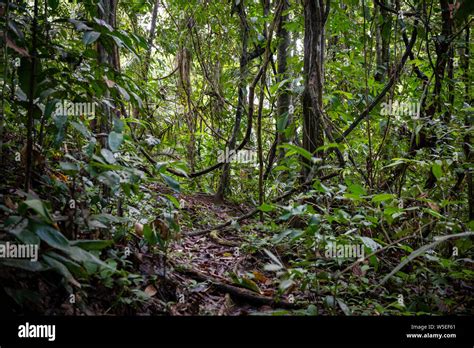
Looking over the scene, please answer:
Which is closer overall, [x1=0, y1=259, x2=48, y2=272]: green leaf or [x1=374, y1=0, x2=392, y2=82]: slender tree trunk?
[x1=0, y1=259, x2=48, y2=272]: green leaf

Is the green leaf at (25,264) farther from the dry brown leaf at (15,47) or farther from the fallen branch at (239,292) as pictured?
the fallen branch at (239,292)

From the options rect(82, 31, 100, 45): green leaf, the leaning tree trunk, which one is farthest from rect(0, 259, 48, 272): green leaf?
the leaning tree trunk

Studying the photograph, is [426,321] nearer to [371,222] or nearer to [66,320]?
[371,222]

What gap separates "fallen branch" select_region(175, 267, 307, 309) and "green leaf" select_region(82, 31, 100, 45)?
154 cm

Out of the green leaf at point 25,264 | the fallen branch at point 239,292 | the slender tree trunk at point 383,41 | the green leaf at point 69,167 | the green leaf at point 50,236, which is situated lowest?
the fallen branch at point 239,292

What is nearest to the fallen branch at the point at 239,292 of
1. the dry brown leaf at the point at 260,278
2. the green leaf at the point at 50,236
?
the dry brown leaf at the point at 260,278

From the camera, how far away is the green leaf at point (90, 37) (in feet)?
5.99

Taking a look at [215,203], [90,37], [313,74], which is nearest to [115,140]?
[90,37]

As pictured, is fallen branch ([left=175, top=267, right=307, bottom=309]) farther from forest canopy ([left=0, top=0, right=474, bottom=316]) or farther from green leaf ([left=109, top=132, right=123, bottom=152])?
green leaf ([left=109, top=132, right=123, bottom=152])

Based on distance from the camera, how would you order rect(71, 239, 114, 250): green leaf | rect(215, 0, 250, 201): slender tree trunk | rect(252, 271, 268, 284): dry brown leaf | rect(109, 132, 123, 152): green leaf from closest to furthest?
1. rect(71, 239, 114, 250): green leaf
2. rect(109, 132, 123, 152): green leaf
3. rect(252, 271, 268, 284): dry brown leaf
4. rect(215, 0, 250, 201): slender tree trunk

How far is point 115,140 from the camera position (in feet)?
5.98

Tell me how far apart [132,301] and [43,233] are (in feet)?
2.46

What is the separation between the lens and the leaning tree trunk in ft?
11.3

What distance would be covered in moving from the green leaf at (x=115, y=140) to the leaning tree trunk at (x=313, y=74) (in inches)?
79.2
